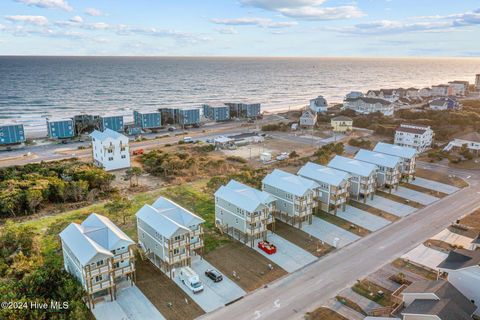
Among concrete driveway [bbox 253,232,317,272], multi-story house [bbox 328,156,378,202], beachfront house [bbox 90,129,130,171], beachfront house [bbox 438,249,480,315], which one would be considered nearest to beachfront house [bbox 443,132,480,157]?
multi-story house [bbox 328,156,378,202]

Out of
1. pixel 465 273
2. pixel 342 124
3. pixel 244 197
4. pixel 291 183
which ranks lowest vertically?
pixel 465 273

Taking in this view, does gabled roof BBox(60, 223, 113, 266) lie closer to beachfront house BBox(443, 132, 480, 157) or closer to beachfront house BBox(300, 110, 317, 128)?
beachfront house BBox(443, 132, 480, 157)

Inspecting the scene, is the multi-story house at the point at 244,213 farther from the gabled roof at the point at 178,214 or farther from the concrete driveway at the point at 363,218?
the concrete driveway at the point at 363,218

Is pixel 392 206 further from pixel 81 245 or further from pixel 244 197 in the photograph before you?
pixel 81 245

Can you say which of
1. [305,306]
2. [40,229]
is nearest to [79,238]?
[40,229]

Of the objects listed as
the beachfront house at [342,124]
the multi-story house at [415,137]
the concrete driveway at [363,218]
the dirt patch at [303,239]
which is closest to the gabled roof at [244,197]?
the dirt patch at [303,239]

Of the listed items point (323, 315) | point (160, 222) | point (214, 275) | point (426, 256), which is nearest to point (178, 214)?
point (160, 222)

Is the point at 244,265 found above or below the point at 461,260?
below

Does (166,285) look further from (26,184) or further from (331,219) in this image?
(26,184)
